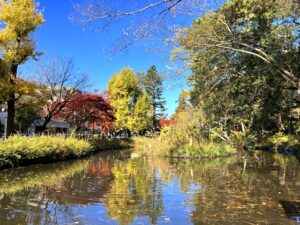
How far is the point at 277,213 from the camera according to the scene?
304 inches

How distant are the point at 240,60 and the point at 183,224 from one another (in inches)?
322

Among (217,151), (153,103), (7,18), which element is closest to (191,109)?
(217,151)

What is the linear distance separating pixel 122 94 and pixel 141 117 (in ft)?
15.0

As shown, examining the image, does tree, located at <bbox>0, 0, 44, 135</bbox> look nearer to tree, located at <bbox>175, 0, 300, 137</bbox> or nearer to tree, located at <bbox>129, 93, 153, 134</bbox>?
tree, located at <bbox>175, 0, 300, 137</bbox>

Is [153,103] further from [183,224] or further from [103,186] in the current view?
[183,224]

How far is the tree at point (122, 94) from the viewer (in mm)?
48188

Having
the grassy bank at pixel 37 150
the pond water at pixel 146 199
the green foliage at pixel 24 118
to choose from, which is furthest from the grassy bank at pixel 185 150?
the green foliage at pixel 24 118

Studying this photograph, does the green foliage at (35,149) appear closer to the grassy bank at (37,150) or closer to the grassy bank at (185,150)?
the grassy bank at (37,150)

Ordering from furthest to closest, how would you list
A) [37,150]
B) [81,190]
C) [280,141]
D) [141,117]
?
[141,117] < [280,141] < [37,150] < [81,190]

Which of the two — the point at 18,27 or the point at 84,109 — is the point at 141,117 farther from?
the point at 18,27

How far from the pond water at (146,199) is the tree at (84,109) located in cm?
1697

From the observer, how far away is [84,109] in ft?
103

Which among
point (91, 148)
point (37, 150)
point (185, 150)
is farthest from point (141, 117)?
point (37, 150)

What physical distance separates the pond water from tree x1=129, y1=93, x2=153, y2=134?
36268 mm
